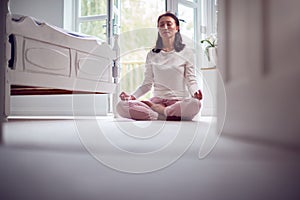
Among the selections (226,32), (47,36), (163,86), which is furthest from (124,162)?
(47,36)

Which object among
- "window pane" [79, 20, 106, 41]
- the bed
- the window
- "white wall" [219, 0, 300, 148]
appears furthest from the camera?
"window pane" [79, 20, 106, 41]

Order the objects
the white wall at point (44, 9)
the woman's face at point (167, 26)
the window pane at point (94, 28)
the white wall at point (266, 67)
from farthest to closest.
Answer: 1. the white wall at point (44, 9)
2. the window pane at point (94, 28)
3. the woman's face at point (167, 26)
4. the white wall at point (266, 67)

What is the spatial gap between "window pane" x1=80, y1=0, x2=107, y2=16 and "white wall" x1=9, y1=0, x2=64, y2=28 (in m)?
0.22

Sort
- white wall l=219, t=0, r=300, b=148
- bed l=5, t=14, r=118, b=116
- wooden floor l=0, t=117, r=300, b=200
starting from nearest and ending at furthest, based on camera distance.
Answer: wooden floor l=0, t=117, r=300, b=200 → white wall l=219, t=0, r=300, b=148 → bed l=5, t=14, r=118, b=116

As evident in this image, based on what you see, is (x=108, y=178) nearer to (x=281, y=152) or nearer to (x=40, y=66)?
(x=281, y=152)

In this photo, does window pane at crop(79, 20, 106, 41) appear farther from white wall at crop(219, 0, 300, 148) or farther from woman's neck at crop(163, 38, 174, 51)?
white wall at crop(219, 0, 300, 148)

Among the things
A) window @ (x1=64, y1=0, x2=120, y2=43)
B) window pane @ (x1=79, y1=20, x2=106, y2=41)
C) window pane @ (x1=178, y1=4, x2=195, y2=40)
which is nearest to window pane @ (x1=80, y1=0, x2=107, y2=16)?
window @ (x1=64, y1=0, x2=120, y2=43)

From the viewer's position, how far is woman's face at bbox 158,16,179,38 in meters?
1.86

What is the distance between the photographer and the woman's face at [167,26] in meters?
1.86

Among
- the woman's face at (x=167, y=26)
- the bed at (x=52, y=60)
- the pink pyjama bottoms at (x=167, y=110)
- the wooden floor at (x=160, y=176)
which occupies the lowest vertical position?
the wooden floor at (x=160, y=176)

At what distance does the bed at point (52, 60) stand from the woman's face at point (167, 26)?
548mm

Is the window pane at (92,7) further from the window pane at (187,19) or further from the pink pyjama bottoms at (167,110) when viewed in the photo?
the pink pyjama bottoms at (167,110)

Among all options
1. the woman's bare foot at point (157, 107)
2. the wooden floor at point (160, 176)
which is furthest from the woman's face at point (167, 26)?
the wooden floor at point (160, 176)

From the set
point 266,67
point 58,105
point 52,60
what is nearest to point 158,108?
point 52,60
